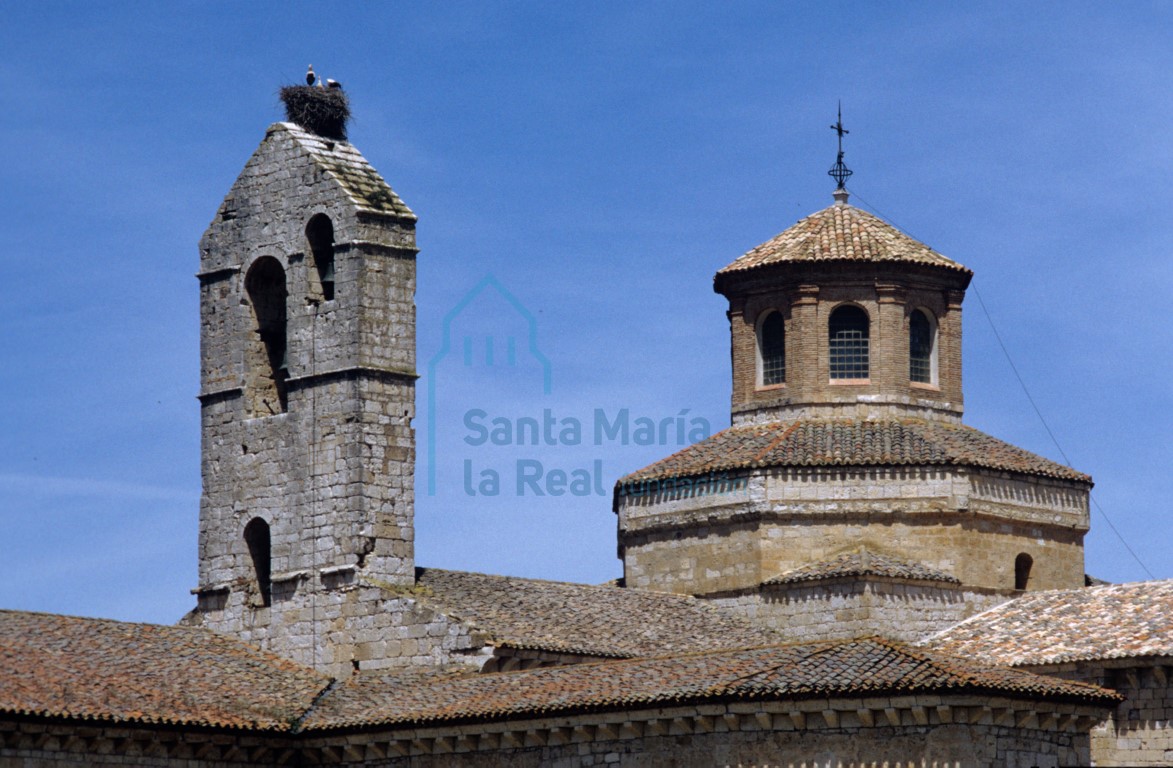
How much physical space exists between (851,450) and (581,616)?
220 inches

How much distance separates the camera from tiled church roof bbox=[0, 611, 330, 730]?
31.0m

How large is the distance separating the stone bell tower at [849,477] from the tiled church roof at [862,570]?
37 mm

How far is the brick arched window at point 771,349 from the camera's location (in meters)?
42.0

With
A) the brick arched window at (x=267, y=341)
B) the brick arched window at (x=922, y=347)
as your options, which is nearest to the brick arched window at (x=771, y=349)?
the brick arched window at (x=922, y=347)

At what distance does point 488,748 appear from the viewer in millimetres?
31344

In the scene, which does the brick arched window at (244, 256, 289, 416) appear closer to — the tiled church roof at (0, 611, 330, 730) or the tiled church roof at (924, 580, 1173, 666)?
the tiled church roof at (0, 611, 330, 730)

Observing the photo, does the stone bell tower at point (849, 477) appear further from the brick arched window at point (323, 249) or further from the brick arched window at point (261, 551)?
the brick arched window at point (323, 249)

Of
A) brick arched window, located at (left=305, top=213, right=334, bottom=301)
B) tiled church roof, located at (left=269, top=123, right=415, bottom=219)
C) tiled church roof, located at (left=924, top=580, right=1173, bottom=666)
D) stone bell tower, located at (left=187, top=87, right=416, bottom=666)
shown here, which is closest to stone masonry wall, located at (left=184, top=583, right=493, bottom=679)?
stone bell tower, located at (left=187, top=87, right=416, bottom=666)

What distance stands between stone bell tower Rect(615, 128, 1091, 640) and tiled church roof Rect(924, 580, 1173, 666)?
1102mm

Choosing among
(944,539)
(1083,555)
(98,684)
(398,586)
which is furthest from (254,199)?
(1083,555)

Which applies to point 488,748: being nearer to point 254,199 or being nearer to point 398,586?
point 398,586

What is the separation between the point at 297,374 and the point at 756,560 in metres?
7.74

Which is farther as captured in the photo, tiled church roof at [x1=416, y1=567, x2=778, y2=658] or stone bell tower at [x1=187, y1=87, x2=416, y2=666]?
→ stone bell tower at [x1=187, y1=87, x2=416, y2=666]

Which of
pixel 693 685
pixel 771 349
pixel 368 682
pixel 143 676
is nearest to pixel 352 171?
pixel 368 682
